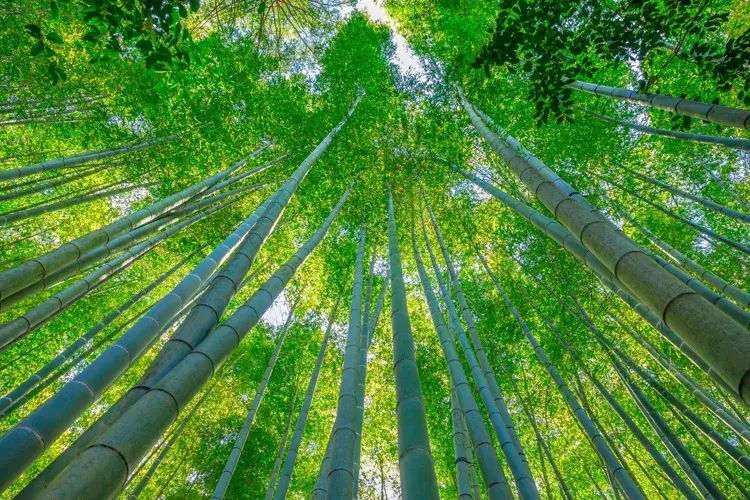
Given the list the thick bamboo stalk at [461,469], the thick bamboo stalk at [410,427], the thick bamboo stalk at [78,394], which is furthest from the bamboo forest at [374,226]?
the thick bamboo stalk at [410,427]

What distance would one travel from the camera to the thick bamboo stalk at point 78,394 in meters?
1.46

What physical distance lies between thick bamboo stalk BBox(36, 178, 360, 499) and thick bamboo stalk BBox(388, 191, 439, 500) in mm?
821

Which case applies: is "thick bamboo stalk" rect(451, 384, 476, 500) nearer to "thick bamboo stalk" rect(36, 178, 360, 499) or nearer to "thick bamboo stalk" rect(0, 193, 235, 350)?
"thick bamboo stalk" rect(36, 178, 360, 499)

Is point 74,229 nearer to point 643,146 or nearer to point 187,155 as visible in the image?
point 187,155

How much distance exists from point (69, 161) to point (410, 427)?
5144 mm

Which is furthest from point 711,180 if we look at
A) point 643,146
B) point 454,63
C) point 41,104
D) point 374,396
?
point 41,104

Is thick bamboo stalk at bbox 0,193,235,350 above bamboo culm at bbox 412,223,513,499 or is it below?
above

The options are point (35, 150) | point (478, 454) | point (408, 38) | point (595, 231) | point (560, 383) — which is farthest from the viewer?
point (408, 38)

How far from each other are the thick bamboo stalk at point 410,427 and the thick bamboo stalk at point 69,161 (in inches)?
170

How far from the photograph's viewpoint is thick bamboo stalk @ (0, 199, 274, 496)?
1465mm

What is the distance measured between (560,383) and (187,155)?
654 cm

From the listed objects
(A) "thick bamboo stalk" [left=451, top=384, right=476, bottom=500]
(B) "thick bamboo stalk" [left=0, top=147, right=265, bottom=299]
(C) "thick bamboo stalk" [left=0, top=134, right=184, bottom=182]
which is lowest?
(A) "thick bamboo stalk" [left=451, top=384, right=476, bottom=500]

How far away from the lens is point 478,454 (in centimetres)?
237

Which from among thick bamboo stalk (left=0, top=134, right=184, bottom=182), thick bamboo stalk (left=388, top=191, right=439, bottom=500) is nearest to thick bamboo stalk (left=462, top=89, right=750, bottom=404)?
thick bamboo stalk (left=388, top=191, right=439, bottom=500)
